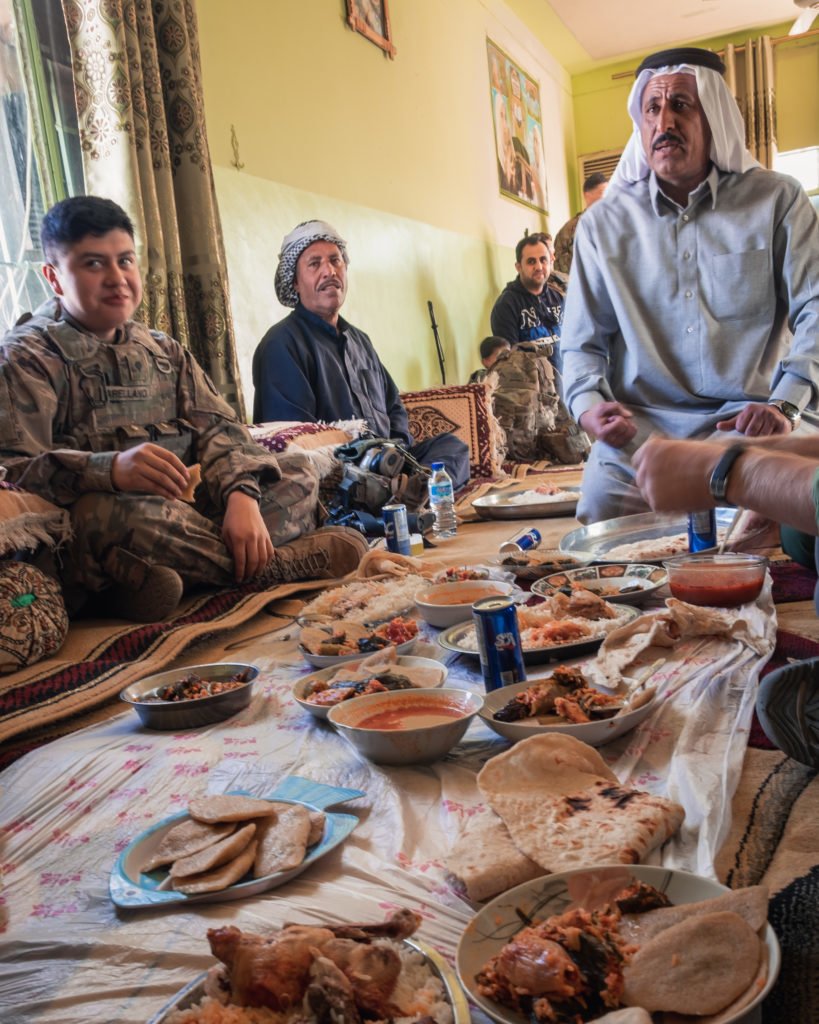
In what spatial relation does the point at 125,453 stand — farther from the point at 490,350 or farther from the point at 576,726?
the point at 490,350

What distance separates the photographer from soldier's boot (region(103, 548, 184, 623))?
8.05ft

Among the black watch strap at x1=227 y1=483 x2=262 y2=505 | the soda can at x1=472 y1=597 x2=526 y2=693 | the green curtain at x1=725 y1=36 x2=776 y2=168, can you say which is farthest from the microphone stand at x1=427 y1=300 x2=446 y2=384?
the green curtain at x1=725 y1=36 x2=776 y2=168

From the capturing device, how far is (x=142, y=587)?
2479 mm

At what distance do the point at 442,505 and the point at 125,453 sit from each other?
55.3 inches

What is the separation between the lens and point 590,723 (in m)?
1.22

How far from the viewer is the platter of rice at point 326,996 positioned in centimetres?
70

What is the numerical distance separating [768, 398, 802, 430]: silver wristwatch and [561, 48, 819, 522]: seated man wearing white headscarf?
1 centimetres

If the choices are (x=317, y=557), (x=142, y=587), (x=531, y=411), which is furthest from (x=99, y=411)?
(x=531, y=411)

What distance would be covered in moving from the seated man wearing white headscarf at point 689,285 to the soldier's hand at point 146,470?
129cm

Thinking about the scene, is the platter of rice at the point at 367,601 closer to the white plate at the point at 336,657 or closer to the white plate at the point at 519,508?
the white plate at the point at 336,657

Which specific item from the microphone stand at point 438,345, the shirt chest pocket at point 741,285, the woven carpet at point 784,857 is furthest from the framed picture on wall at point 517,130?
the woven carpet at point 784,857

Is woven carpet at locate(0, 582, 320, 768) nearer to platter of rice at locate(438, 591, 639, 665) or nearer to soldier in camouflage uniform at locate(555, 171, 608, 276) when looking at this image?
platter of rice at locate(438, 591, 639, 665)

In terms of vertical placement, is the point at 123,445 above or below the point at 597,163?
below

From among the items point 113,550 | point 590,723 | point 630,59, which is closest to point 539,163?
point 630,59
